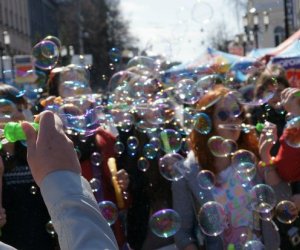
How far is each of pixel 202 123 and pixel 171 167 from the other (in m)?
0.33

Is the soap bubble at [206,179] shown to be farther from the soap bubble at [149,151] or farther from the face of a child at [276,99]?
the face of a child at [276,99]

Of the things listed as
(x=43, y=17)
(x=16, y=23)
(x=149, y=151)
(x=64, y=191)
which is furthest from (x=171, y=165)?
(x=43, y=17)

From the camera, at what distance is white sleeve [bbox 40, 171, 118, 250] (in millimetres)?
1239

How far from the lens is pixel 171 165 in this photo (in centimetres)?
381

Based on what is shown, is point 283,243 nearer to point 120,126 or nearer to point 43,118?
point 120,126

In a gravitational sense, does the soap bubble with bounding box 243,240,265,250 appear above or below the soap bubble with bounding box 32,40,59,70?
below

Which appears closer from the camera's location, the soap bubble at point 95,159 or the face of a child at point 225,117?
the face of a child at point 225,117

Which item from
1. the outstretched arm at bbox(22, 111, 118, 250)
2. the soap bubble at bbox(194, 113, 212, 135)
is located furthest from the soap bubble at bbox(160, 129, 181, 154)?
the outstretched arm at bbox(22, 111, 118, 250)

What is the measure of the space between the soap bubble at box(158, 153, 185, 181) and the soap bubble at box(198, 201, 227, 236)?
0.87 feet

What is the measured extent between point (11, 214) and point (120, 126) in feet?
4.95

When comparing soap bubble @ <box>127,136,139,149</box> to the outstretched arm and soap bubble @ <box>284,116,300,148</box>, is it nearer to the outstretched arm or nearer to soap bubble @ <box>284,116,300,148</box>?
soap bubble @ <box>284,116,300,148</box>

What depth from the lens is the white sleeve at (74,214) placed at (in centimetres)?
124

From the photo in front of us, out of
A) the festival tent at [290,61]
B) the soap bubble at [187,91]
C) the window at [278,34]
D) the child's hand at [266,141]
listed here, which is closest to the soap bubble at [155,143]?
the soap bubble at [187,91]

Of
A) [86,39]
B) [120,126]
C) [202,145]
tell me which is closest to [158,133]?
[120,126]
